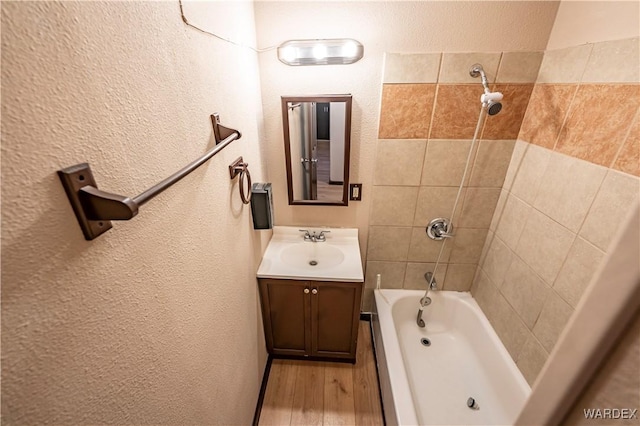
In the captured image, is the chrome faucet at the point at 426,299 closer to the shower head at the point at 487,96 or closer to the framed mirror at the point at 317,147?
the framed mirror at the point at 317,147

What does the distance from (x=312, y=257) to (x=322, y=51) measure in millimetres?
1206

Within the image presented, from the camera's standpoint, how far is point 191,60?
724 millimetres

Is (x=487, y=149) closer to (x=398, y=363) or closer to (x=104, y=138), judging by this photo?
(x=398, y=363)

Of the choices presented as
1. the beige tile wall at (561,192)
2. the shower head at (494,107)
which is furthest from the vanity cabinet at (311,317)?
the shower head at (494,107)

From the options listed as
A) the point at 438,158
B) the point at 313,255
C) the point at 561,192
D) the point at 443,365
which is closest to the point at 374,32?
the point at 438,158

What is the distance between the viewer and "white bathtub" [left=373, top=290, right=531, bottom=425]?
1349 mm

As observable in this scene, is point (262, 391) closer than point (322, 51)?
No

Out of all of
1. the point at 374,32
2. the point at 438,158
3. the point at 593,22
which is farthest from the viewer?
the point at 438,158

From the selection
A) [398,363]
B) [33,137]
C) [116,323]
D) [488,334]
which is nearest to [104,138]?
[33,137]

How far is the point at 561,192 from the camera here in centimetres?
116

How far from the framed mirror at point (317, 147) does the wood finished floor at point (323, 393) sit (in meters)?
1.11

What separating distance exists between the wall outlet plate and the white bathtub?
0.73 m

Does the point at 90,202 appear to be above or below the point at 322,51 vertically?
below

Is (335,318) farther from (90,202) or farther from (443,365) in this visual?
(90,202)
